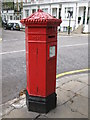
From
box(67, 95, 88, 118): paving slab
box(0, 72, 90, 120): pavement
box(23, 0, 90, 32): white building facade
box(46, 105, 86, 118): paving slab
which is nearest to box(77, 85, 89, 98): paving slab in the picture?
box(0, 72, 90, 120): pavement

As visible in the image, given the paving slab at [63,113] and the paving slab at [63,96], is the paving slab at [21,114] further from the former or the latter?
the paving slab at [63,96]

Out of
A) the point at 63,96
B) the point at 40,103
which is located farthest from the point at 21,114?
the point at 63,96

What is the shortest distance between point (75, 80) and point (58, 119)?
192 centimetres

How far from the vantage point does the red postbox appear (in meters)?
2.52

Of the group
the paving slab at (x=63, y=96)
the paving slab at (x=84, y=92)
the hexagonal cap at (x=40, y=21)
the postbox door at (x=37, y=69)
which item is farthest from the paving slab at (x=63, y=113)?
the hexagonal cap at (x=40, y=21)

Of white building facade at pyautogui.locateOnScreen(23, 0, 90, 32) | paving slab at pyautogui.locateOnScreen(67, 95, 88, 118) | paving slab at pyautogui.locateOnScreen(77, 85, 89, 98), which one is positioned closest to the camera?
→ paving slab at pyautogui.locateOnScreen(67, 95, 88, 118)

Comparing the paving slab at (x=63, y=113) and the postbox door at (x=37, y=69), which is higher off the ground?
the postbox door at (x=37, y=69)

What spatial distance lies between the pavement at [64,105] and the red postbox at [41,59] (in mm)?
141

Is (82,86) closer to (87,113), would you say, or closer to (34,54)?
(87,113)

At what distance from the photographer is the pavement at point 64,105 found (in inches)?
111

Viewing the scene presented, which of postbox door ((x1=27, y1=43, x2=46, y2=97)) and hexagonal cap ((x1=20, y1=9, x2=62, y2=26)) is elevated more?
hexagonal cap ((x1=20, y1=9, x2=62, y2=26))

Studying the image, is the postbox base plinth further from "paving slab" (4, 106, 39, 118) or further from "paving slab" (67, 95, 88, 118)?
"paving slab" (67, 95, 88, 118)

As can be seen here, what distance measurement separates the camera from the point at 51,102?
2945mm

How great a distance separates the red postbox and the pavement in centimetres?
14
